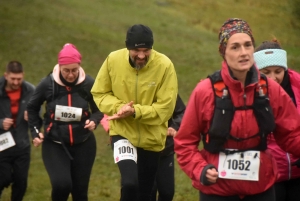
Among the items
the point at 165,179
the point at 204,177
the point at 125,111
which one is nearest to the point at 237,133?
the point at 204,177

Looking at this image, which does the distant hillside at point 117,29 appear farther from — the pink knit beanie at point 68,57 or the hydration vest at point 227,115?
the hydration vest at point 227,115

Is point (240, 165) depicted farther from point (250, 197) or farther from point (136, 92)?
point (136, 92)

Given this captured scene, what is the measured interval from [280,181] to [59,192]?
9.11ft

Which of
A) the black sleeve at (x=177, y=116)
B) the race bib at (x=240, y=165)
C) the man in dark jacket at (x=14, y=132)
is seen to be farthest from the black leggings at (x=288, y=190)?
the man in dark jacket at (x=14, y=132)

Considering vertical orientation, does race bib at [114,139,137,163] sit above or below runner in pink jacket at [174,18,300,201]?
below

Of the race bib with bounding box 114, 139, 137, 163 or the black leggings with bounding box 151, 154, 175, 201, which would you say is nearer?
the race bib with bounding box 114, 139, 137, 163

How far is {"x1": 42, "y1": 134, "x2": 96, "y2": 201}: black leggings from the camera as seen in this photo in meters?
7.93

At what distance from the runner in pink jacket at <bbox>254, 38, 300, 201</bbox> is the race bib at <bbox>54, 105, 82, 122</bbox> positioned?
262 centimetres

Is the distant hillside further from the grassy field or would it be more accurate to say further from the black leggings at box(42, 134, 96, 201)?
the black leggings at box(42, 134, 96, 201)

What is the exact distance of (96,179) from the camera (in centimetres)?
1288

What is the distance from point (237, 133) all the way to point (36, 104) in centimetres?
382

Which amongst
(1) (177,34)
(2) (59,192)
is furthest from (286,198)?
(1) (177,34)

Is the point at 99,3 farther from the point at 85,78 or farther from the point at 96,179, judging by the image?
the point at 85,78

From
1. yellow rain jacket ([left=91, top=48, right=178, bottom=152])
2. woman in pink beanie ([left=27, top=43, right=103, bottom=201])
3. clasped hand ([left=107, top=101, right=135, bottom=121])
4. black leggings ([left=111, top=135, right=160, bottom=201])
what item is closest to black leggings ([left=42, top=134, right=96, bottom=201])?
woman in pink beanie ([left=27, top=43, right=103, bottom=201])
